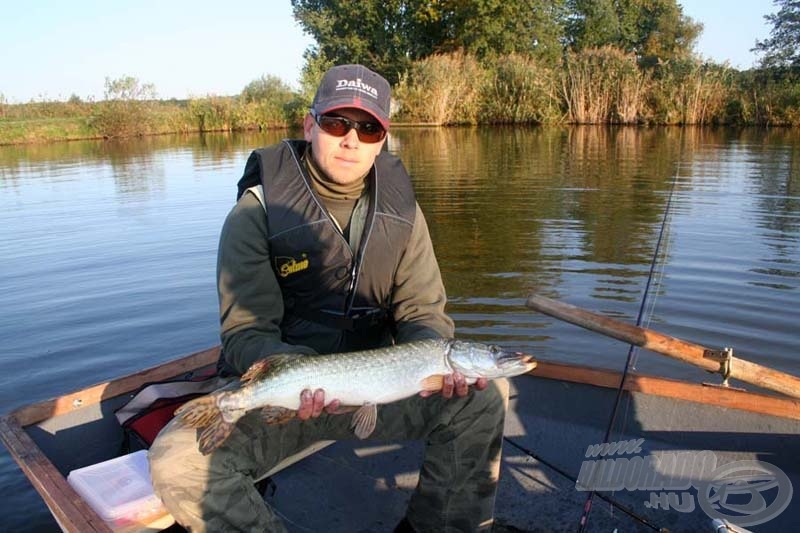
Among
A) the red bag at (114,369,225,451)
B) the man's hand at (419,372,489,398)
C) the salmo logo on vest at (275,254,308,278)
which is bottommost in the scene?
the red bag at (114,369,225,451)

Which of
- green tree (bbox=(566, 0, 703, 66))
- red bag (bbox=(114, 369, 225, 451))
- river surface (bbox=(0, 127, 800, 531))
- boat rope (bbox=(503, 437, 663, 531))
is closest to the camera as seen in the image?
boat rope (bbox=(503, 437, 663, 531))

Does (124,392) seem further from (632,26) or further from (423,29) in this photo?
(632,26)

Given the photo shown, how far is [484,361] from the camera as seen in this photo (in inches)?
109

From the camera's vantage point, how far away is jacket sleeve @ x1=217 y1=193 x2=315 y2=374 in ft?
9.78

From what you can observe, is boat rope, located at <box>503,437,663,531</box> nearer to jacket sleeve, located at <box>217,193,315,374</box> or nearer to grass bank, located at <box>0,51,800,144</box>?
jacket sleeve, located at <box>217,193,315,374</box>

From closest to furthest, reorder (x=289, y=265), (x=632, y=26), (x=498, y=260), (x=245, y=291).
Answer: (x=245, y=291) < (x=289, y=265) < (x=498, y=260) < (x=632, y=26)

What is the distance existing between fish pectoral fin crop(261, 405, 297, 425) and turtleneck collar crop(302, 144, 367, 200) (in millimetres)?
1212

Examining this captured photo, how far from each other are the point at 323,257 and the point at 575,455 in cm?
198

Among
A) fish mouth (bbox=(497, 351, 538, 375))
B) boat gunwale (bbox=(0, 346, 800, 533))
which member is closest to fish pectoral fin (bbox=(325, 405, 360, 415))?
fish mouth (bbox=(497, 351, 538, 375))

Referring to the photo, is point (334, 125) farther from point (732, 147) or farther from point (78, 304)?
point (732, 147)

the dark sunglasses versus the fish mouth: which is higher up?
the dark sunglasses

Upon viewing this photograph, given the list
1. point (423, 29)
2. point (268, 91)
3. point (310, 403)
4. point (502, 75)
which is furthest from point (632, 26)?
point (310, 403)

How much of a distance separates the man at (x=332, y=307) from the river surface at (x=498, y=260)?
2.03 meters

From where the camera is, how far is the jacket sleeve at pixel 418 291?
10.9ft
